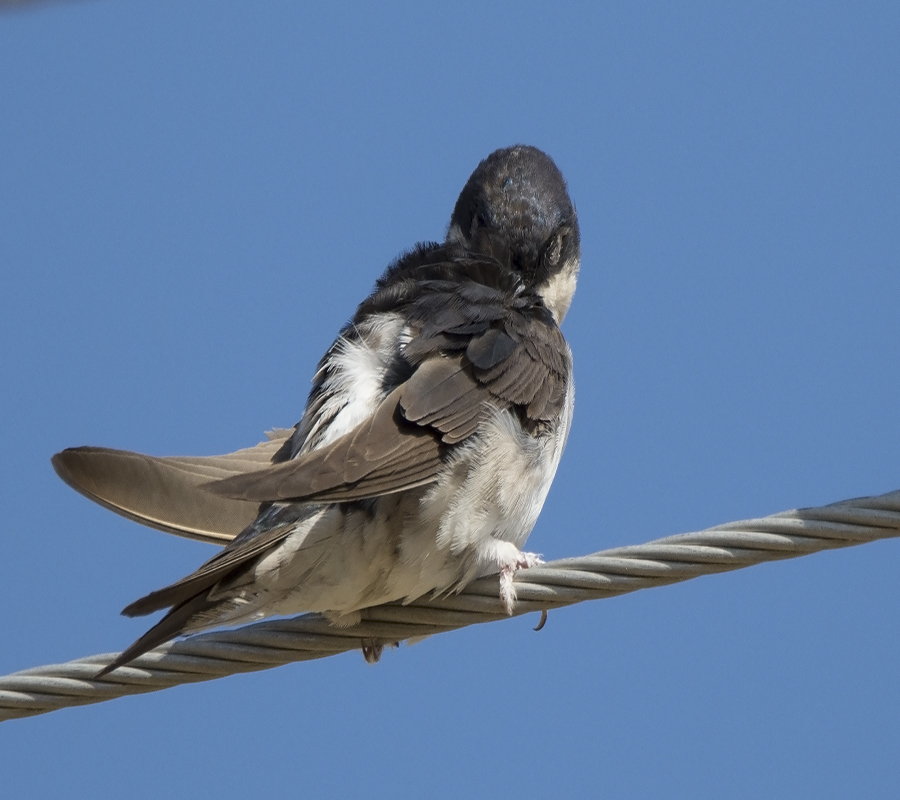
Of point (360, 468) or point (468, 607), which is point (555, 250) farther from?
point (360, 468)

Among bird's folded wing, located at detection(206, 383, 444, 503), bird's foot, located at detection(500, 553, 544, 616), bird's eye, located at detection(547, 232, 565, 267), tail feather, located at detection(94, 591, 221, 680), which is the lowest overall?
tail feather, located at detection(94, 591, 221, 680)

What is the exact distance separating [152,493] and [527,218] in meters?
1.98

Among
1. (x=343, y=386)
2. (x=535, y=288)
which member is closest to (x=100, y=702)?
(x=343, y=386)

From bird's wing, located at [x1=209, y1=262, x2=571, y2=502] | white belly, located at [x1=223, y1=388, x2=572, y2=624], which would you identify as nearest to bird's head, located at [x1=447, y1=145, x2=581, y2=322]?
bird's wing, located at [x1=209, y1=262, x2=571, y2=502]

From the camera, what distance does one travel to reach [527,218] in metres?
5.59

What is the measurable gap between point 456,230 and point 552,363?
4.25 ft

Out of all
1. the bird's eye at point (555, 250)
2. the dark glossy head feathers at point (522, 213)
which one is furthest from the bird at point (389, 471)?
the bird's eye at point (555, 250)

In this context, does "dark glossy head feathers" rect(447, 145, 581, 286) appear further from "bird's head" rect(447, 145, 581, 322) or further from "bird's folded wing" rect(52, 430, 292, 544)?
"bird's folded wing" rect(52, 430, 292, 544)

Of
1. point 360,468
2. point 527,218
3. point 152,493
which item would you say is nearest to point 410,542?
point 360,468

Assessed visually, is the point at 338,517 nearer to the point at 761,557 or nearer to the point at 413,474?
the point at 413,474

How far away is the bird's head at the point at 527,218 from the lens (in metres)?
5.54

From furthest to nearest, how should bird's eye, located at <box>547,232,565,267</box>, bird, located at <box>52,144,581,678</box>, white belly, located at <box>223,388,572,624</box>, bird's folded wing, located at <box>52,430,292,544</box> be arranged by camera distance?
bird's eye, located at <box>547,232,565,267</box>, bird's folded wing, located at <box>52,430,292,544</box>, white belly, located at <box>223,388,572,624</box>, bird, located at <box>52,144,581,678</box>

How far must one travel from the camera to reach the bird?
3.72m

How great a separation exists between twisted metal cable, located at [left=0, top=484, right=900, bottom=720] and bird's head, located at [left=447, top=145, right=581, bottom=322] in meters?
1.74
